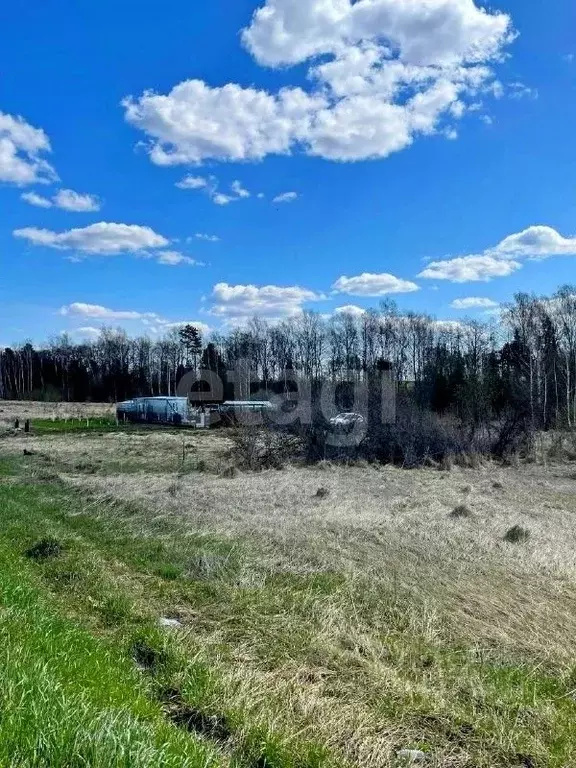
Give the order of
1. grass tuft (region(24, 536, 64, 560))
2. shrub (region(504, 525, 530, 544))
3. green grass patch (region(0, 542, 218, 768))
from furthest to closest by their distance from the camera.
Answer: shrub (region(504, 525, 530, 544)), grass tuft (region(24, 536, 64, 560)), green grass patch (region(0, 542, 218, 768))

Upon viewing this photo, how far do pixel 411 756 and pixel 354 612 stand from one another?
2541 millimetres

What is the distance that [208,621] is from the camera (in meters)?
6.21

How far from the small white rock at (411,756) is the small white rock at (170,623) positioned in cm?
269

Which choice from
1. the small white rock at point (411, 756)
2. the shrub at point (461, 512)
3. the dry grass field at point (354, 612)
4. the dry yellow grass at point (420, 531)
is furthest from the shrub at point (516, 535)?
the small white rock at point (411, 756)

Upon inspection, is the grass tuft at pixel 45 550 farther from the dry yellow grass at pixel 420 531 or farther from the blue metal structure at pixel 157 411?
the blue metal structure at pixel 157 411

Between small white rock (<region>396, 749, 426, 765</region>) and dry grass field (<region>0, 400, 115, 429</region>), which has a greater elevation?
dry grass field (<region>0, 400, 115, 429</region>)

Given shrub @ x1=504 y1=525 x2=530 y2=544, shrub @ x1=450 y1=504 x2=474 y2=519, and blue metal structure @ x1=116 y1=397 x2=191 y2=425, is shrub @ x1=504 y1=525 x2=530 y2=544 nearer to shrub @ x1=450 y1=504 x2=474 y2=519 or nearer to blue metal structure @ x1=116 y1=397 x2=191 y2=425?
shrub @ x1=450 y1=504 x2=474 y2=519

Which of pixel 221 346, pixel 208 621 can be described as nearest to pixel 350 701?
pixel 208 621

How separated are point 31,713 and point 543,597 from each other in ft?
20.3

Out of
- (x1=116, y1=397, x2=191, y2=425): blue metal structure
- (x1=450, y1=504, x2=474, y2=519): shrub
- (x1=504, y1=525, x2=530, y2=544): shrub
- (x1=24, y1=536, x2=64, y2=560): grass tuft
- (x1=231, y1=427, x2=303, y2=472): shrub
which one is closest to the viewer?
(x1=24, y1=536, x2=64, y2=560): grass tuft

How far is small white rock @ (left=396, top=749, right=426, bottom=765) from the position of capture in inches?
153

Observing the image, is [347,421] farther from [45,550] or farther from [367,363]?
[367,363]

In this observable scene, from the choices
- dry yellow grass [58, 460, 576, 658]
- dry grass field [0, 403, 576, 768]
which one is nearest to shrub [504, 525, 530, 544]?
dry grass field [0, 403, 576, 768]

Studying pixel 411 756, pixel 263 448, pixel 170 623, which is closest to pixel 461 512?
pixel 170 623
